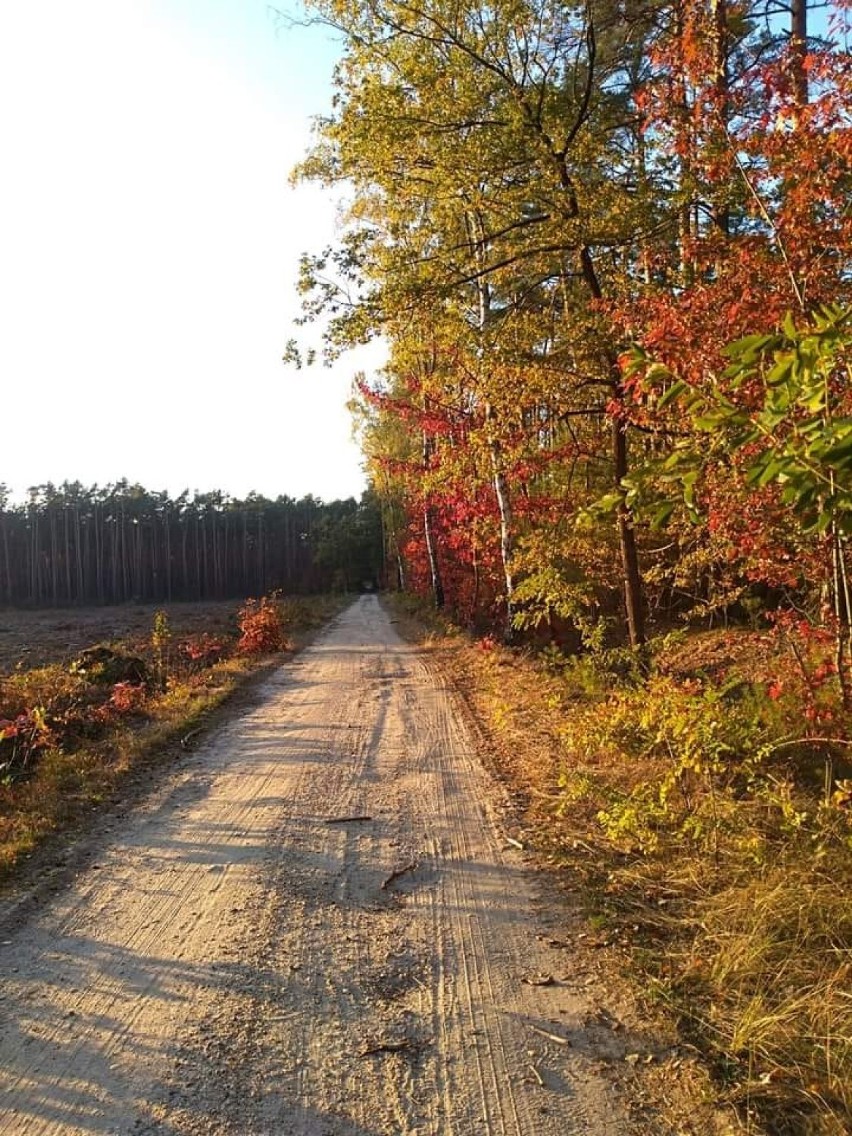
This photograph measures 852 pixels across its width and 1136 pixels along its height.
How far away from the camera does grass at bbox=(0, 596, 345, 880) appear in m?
5.92

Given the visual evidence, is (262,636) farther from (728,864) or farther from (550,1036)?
(550,1036)

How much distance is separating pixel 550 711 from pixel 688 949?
17.7 feet

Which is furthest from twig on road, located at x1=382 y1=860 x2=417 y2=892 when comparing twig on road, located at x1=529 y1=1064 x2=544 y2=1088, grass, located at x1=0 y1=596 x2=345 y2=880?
grass, located at x1=0 y1=596 x2=345 y2=880

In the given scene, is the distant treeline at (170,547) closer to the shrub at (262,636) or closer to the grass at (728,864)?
the shrub at (262,636)

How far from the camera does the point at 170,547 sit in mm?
58688

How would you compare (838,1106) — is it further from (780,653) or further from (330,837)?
(780,653)

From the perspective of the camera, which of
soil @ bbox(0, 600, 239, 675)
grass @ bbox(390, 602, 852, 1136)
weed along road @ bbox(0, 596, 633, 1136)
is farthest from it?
soil @ bbox(0, 600, 239, 675)

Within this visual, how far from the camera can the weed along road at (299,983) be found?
2.76 meters

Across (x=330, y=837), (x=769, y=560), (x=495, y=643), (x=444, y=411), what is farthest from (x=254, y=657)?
(x=769, y=560)

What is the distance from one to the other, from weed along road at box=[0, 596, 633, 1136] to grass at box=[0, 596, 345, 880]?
545mm

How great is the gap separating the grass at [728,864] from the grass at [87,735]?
3.39m

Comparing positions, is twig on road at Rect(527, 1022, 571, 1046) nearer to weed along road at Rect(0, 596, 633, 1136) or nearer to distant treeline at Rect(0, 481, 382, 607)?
weed along road at Rect(0, 596, 633, 1136)

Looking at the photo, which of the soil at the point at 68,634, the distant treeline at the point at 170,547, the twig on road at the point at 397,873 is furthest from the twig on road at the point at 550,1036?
the distant treeline at the point at 170,547

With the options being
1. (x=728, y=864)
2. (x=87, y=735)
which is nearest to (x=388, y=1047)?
(x=728, y=864)
